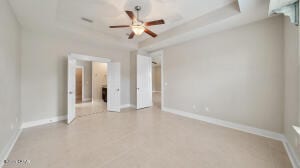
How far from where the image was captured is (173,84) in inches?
186

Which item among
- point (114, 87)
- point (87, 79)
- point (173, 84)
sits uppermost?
point (87, 79)

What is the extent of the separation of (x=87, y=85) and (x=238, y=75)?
7.61m

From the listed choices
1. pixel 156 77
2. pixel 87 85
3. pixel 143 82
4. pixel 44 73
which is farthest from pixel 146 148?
pixel 156 77

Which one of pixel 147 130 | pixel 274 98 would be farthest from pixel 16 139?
pixel 274 98

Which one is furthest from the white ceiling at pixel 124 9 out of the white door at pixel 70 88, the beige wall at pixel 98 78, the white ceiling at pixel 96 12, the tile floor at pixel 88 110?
the beige wall at pixel 98 78

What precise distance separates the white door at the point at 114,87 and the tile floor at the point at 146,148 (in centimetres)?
175

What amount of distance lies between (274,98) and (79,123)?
4960 millimetres

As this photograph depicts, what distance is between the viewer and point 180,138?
2645 mm

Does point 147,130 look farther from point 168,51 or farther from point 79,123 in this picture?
point 168,51

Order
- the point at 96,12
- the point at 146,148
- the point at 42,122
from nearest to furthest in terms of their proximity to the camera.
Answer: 1. the point at 146,148
2. the point at 96,12
3. the point at 42,122

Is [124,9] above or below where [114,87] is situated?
above

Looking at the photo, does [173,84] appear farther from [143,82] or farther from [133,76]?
[133,76]

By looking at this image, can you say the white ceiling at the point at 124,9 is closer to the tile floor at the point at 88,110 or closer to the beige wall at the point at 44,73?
the beige wall at the point at 44,73

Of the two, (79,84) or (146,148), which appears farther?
(79,84)
